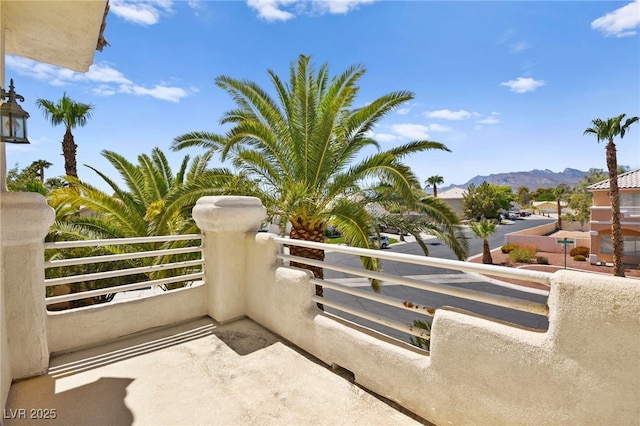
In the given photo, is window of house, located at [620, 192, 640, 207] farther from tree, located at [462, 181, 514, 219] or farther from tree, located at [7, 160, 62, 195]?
tree, located at [7, 160, 62, 195]

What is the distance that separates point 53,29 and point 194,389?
3.90m

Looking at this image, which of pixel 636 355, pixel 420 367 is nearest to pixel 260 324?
pixel 420 367

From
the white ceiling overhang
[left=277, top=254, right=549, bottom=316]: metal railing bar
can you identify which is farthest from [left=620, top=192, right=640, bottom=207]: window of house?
the white ceiling overhang

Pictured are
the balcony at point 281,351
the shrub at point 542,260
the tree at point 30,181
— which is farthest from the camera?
the shrub at point 542,260

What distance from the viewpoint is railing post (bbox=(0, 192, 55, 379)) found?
291 centimetres

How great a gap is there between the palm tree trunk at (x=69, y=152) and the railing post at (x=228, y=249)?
22543 mm

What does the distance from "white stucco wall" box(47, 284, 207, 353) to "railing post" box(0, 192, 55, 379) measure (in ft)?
1.33

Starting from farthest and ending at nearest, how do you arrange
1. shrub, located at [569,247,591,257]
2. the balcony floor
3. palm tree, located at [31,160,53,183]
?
palm tree, located at [31,160,53,183] < shrub, located at [569,247,591,257] < the balcony floor

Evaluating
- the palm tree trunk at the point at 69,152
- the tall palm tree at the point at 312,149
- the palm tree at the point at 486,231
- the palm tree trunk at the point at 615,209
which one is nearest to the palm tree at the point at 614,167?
the palm tree trunk at the point at 615,209

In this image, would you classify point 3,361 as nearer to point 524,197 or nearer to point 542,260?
point 542,260

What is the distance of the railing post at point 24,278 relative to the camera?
9.55ft

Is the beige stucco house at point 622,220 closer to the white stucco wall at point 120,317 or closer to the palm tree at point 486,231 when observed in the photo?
the palm tree at point 486,231

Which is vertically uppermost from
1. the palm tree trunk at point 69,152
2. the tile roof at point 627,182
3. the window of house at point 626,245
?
the palm tree trunk at point 69,152

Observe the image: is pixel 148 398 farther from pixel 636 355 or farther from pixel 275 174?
pixel 275 174
